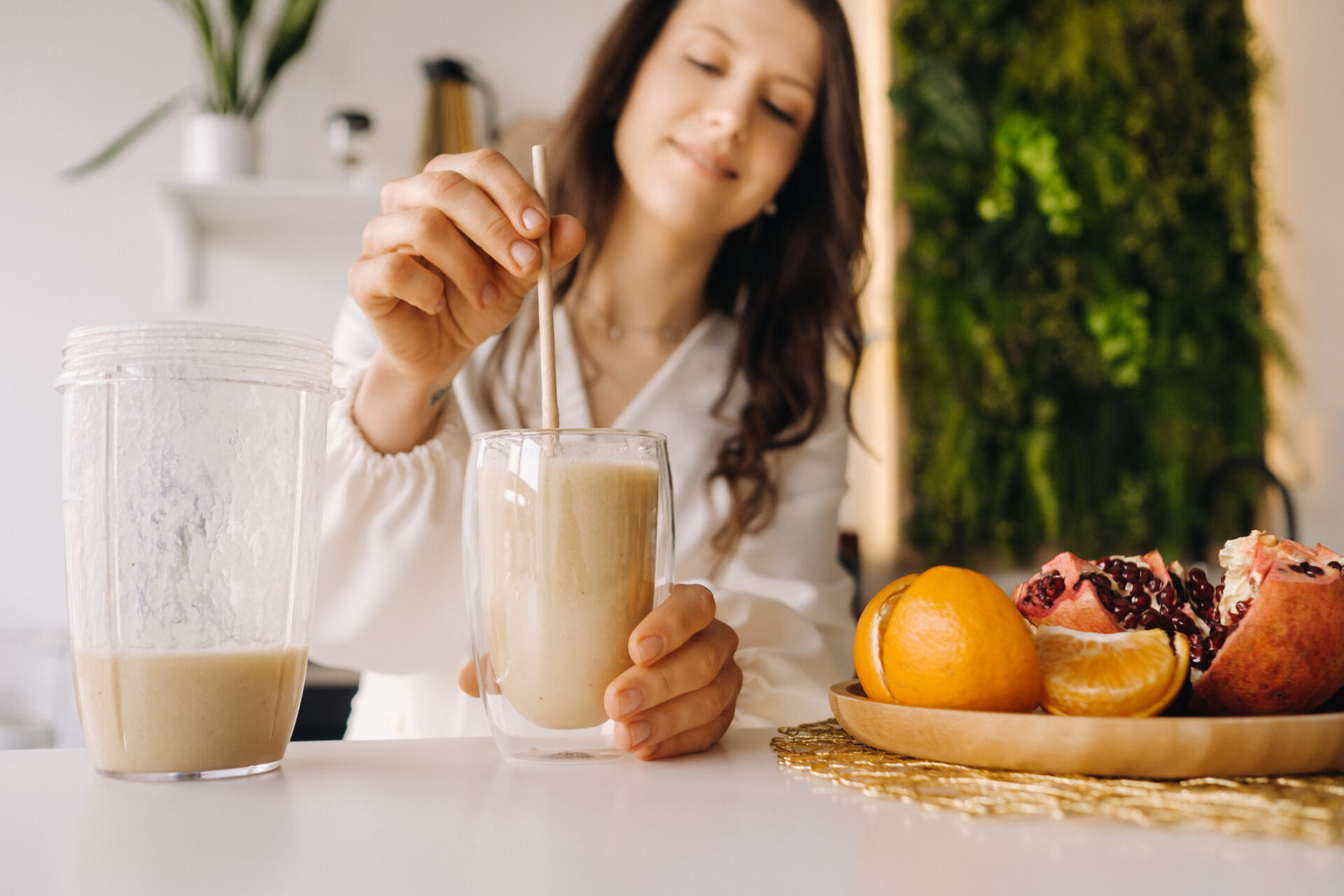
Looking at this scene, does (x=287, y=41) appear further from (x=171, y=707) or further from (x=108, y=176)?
(x=171, y=707)

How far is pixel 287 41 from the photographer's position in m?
2.37

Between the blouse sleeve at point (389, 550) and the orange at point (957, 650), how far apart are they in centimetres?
66

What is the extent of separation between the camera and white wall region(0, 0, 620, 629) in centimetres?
240

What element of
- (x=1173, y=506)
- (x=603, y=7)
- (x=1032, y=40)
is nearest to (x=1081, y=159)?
(x=1032, y=40)

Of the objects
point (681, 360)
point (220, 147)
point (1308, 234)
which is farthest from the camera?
point (1308, 234)

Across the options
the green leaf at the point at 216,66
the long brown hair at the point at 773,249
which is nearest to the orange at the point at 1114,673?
the long brown hair at the point at 773,249

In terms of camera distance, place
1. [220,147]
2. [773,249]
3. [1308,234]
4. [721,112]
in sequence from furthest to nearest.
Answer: [1308,234], [220,147], [773,249], [721,112]

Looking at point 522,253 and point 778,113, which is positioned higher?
point 778,113

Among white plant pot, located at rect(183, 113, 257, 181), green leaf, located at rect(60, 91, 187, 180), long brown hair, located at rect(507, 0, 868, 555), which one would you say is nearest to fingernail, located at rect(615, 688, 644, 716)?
long brown hair, located at rect(507, 0, 868, 555)

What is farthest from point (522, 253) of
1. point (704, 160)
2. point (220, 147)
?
point (220, 147)

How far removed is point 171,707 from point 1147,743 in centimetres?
49

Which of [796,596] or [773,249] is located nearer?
[796,596]

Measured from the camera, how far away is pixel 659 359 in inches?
60.6

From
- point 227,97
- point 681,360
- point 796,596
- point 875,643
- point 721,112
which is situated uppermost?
point 227,97
